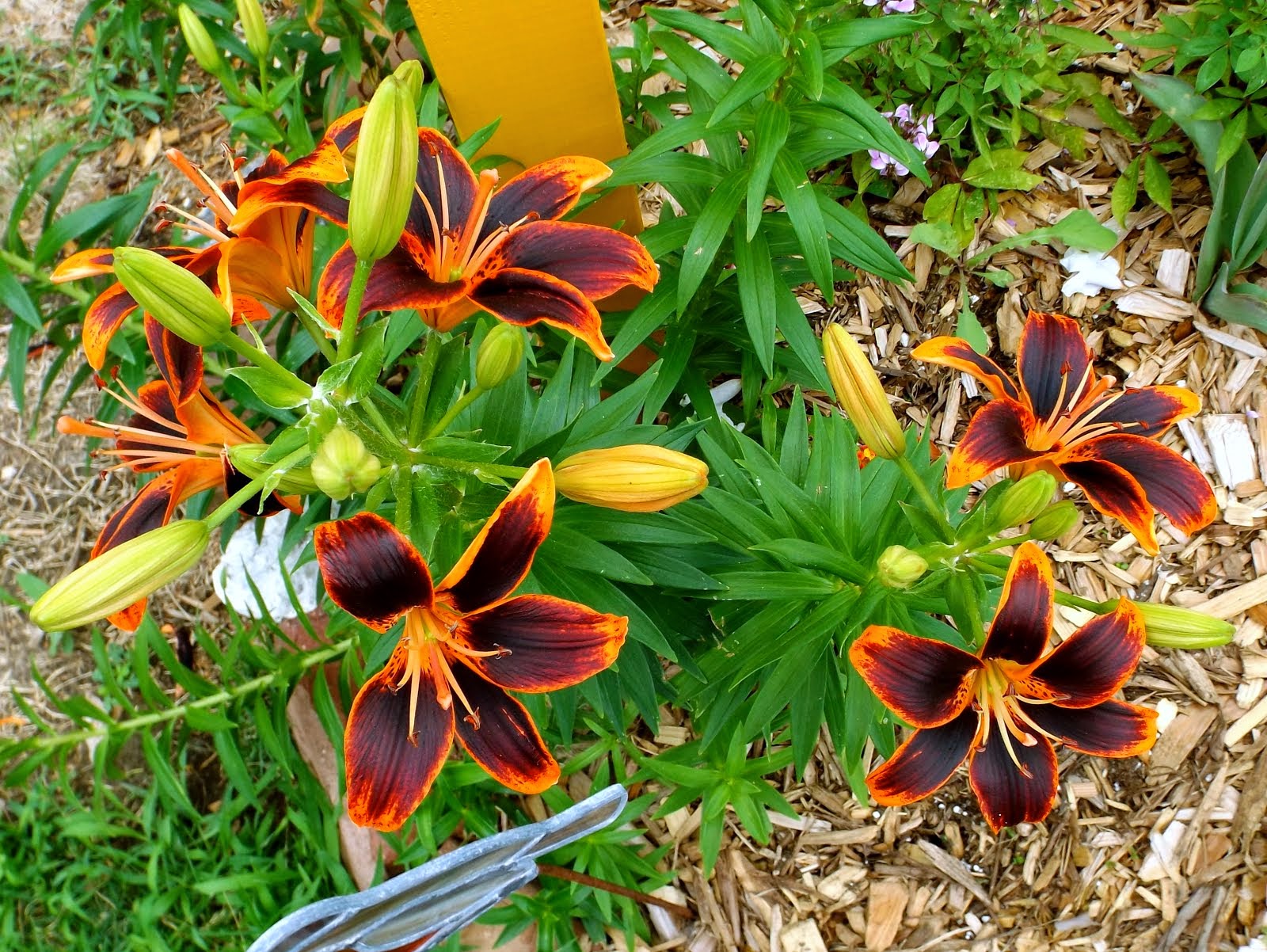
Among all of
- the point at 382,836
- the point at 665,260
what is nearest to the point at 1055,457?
the point at 665,260

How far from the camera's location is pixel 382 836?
8.54ft

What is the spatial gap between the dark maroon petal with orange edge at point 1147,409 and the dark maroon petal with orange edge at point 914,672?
453 millimetres

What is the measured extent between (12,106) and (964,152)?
3.27 m

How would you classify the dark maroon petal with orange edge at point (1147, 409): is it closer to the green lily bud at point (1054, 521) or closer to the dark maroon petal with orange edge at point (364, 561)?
the green lily bud at point (1054, 521)

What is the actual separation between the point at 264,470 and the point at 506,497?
298mm

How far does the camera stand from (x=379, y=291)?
116 centimetres

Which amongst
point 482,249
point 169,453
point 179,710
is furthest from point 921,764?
point 179,710

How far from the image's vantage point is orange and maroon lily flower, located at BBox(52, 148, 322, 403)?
1199 mm

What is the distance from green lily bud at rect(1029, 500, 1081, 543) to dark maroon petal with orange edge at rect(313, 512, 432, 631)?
822 mm

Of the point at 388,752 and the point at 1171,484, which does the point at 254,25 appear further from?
the point at 1171,484

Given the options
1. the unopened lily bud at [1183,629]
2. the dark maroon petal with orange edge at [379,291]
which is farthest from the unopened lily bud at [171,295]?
the unopened lily bud at [1183,629]

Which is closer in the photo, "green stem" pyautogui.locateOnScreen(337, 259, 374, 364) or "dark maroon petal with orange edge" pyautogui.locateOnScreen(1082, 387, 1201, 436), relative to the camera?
"green stem" pyautogui.locateOnScreen(337, 259, 374, 364)

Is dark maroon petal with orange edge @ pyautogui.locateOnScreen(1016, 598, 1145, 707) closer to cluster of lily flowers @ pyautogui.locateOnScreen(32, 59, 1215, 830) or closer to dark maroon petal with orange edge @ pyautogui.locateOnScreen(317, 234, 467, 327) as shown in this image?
cluster of lily flowers @ pyautogui.locateOnScreen(32, 59, 1215, 830)

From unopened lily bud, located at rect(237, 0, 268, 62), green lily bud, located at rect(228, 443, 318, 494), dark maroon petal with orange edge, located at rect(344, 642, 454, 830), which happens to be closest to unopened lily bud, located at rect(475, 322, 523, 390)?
green lily bud, located at rect(228, 443, 318, 494)
